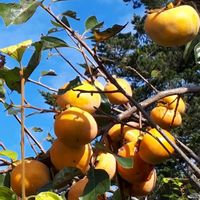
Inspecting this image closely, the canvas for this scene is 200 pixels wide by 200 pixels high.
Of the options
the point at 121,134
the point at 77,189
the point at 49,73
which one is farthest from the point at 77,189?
the point at 49,73

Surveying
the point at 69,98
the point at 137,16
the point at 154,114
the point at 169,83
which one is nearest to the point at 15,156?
the point at 69,98

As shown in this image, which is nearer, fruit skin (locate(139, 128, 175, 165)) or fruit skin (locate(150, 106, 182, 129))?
fruit skin (locate(139, 128, 175, 165))

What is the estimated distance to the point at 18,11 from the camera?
96cm

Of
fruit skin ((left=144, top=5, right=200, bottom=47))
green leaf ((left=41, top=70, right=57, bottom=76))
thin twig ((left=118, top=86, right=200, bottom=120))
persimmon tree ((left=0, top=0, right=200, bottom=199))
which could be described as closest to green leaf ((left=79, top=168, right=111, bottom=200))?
persimmon tree ((left=0, top=0, right=200, bottom=199))

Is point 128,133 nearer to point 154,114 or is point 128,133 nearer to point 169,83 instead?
point 154,114

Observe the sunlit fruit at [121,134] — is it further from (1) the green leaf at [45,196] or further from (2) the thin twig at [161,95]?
(1) the green leaf at [45,196]

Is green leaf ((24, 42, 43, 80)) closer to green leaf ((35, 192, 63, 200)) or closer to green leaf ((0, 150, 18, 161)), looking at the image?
green leaf ((0, 150, 18, 161))

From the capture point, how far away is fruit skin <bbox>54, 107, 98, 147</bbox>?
3.36 feet

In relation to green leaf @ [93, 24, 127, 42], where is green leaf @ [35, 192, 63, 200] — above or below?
below

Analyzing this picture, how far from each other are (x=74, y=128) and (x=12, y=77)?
0.52 feet

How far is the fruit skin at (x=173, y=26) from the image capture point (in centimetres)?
112

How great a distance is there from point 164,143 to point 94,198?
254mm

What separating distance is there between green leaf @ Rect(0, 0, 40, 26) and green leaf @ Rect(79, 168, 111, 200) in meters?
0.33

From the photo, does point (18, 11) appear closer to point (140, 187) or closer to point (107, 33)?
point (107, 33)
